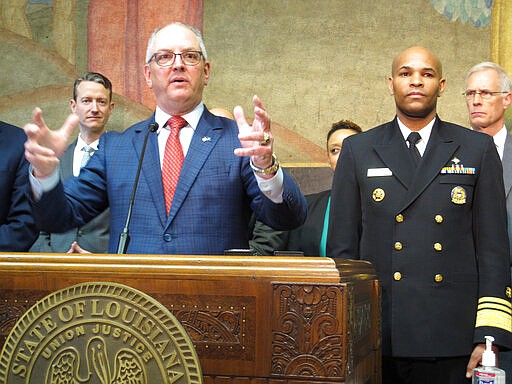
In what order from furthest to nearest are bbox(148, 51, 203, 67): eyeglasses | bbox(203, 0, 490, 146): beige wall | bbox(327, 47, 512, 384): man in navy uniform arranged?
bbox(203, 0, 490, 146): beige wall
bbox(327, 47, 512, 384): man in navy uniform
bbox(148, 51, 203, 67): eyeglasses

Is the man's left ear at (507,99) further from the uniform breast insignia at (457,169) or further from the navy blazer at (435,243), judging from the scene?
the uniform breast insignia at (457,169)

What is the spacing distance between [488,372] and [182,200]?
3.65 feet

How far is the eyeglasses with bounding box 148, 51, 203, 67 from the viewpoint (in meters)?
2.95

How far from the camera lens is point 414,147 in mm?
3287

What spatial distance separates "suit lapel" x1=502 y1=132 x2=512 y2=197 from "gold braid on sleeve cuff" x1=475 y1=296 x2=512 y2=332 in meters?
1.06

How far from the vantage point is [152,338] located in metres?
1.96

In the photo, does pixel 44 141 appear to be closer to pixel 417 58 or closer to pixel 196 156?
pixel 196 156

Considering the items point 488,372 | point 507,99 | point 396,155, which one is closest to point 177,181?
point 396,155

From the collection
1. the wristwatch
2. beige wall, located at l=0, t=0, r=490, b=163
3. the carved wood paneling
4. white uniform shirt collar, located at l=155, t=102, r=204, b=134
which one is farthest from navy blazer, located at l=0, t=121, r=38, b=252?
beige wall, located at l=0, t=0, r=490, b=163

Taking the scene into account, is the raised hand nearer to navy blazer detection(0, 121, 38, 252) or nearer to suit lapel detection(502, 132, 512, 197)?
navy blazer detection(0, 121, 38, 252)

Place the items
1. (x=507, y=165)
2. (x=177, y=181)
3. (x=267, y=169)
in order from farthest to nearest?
(x=507, y=165), (x=177, y=181), (x=267, y=169)

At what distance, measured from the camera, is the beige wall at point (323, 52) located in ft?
20.5

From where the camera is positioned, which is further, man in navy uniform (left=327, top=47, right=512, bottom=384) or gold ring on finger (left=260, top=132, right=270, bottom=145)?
man in navy uniform (left=327, top=47, right=512, bottom=384)

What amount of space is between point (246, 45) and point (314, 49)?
52cm
